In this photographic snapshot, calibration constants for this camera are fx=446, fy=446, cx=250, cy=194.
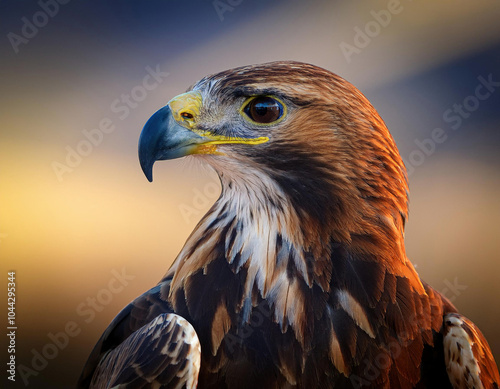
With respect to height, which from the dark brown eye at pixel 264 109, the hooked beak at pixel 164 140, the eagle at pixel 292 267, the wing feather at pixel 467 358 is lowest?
the wing feather at pixel 467 358

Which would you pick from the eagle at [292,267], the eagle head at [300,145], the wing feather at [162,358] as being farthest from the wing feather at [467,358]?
the wing feather at [162,358]

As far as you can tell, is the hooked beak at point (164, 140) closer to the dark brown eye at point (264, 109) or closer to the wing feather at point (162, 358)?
the dark brown eye at point (264, 109)

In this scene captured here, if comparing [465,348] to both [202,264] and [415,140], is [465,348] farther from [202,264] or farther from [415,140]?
[415,140]

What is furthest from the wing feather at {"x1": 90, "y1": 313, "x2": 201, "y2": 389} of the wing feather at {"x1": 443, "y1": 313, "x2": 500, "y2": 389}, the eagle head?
the wing feather at {"x1": 443, "y1": 313, "x2": 500, "y2": 389}

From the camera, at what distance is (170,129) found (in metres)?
0.93

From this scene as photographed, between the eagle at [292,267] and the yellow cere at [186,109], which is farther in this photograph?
the yellow cere at [186,109]

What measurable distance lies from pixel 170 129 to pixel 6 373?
1377mm

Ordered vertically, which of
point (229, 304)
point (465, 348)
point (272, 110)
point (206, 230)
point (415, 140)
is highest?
point (272, 110)

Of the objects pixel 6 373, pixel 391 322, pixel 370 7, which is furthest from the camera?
pixel 370 7

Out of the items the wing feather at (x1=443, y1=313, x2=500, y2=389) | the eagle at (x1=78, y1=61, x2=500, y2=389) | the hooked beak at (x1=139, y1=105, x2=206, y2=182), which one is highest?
the hooked beak at (x1=139, y1=105, x2=206, y2=182)

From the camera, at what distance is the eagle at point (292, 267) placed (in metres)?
0.84

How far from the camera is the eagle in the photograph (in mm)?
842

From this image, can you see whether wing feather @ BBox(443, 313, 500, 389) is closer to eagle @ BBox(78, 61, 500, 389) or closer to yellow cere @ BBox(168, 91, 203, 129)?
eagle @ BBox(78, 61, 500, 389)

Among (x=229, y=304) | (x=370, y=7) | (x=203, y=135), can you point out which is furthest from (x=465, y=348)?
(x=370, y=7)
